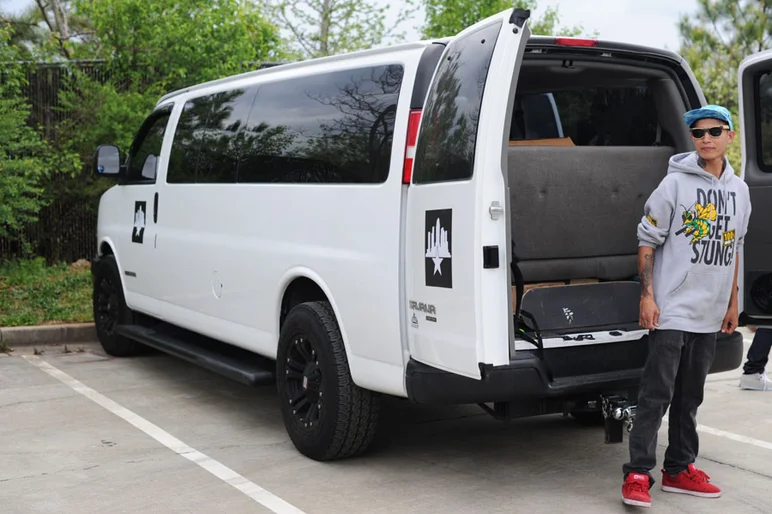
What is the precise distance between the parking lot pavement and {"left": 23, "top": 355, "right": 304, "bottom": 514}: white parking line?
0.04 feet

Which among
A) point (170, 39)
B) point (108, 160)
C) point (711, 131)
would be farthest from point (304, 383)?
point (170, 39)

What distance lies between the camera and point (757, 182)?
5531 mm

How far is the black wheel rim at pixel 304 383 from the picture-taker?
5305mm

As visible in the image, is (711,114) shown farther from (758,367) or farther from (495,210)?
(758,367)

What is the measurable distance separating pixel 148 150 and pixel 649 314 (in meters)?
4.66

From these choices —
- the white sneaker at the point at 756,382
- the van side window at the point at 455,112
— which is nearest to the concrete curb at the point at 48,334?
the van side window at the point at 455,112

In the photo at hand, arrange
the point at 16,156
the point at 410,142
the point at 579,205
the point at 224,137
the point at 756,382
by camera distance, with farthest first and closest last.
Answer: the point at 16,156 → the point at 756,382 → the point at 224,137 → the point at 579,205 → the point at 410,142

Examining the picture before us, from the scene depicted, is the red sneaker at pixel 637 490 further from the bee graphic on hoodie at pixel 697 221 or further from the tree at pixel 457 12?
the tree at pixel 457 12

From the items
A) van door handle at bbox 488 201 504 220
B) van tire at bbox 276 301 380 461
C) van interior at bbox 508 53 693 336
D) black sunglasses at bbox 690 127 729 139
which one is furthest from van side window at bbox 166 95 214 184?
black sunglasses at bbox 690 127 729 139

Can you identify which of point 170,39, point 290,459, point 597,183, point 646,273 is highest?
point 170,39

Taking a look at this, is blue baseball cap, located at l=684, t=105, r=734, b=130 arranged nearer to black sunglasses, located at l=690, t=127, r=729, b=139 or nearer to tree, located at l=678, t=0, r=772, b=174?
black sunglasses, located at l=690, t=127, r=729, b=139

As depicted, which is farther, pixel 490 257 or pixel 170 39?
pixel 170 39

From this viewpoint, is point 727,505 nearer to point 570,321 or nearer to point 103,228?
point 570,321

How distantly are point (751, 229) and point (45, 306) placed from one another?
7.40m
